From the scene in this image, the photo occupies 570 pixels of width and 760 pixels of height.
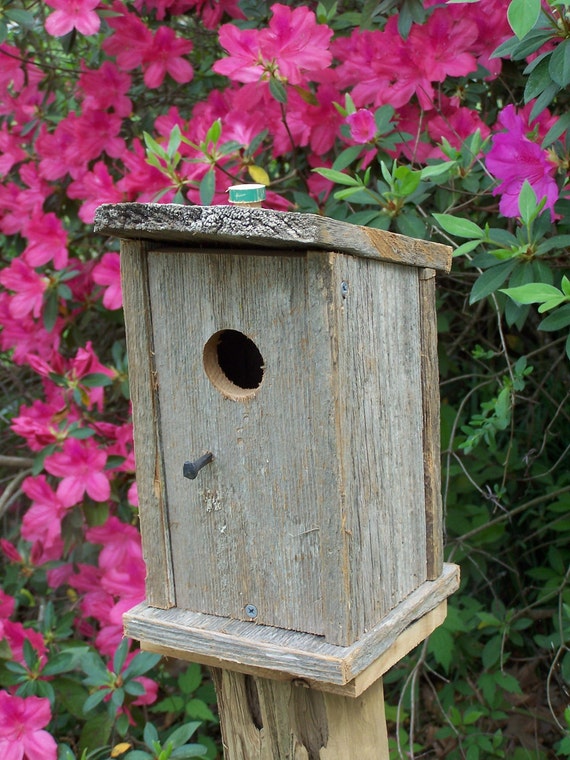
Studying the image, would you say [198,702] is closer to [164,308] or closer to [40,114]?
[164,308]

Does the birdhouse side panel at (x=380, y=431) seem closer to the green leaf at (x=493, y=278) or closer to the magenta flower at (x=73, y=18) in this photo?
the green leaf at (x=493, y=278)

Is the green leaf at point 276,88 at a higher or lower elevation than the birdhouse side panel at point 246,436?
higher

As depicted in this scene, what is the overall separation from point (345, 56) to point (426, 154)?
11.8 inches

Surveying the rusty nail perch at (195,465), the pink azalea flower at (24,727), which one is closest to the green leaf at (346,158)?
the rusty nail perch at (195,465)

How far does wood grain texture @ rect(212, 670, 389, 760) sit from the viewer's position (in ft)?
4.78

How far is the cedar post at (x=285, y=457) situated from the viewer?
1210 millimetres

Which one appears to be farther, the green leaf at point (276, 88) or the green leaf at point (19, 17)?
the green leaf at point (19, 17)

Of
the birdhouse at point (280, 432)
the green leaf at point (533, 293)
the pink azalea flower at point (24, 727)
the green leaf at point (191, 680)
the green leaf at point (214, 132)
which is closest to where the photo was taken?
the birdhouse at point (280, 432)

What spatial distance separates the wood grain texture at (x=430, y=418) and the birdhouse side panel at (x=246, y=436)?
314 mm

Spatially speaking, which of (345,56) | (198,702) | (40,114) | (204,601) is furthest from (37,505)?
(345,56)

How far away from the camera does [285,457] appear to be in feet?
4.18

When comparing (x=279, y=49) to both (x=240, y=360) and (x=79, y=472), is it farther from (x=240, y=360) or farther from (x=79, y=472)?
(x=79, y=472)

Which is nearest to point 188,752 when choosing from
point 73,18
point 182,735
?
point 182,735

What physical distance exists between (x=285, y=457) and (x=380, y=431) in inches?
6.1
